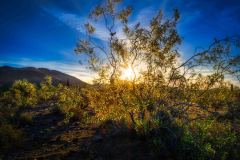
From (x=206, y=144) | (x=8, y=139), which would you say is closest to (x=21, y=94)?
(x=8, y=139)

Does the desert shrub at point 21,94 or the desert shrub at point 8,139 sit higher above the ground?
the desert shrub at point 21,94

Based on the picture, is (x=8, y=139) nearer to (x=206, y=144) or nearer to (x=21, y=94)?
(x=206, y=144)

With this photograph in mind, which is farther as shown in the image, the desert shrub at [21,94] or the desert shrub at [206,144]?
the desert shrub at [21,94]

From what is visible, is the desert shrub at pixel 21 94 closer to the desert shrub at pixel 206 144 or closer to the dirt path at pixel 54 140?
the dirt path at pixel 54 140

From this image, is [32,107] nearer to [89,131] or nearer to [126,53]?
[89,131]

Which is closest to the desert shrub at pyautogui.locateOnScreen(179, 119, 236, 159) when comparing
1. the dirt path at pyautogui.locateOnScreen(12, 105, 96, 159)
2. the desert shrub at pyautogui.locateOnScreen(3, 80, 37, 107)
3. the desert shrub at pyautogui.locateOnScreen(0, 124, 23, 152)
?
the dirt path at pyautogui.locateOnScreen(12, 105, 96, 159)

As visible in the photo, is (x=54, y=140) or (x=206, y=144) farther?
(x=54, y=140)

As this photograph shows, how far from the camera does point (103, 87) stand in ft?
41.6

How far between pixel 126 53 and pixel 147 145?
4.19 meters

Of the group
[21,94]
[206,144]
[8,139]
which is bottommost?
[8,139]

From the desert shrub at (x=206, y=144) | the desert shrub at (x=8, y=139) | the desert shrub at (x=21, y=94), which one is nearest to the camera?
the desert shrub at (x=206, y=144)

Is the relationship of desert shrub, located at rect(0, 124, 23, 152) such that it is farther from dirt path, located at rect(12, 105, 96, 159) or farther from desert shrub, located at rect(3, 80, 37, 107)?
desert shrub, located at rect(3, 80, 37, 107)

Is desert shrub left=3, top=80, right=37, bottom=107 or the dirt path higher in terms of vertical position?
desert shrub left=3, top=80, right=37, bottom=107

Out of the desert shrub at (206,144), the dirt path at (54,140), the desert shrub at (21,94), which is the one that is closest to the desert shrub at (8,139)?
the dirt path at (54,140)
